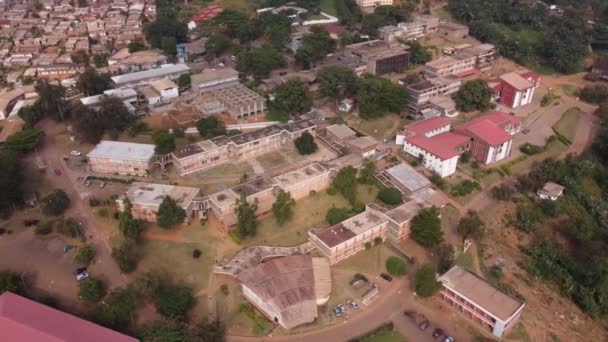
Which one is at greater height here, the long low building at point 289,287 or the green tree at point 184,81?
the green tree at point 184,81

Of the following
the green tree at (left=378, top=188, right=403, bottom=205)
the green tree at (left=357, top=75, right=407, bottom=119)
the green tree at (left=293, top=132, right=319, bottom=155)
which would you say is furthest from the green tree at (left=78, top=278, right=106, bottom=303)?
the green tree at (left=357, top=75, right=407, bottom=119)

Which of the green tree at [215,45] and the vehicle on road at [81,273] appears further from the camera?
the green tree at [215,45]

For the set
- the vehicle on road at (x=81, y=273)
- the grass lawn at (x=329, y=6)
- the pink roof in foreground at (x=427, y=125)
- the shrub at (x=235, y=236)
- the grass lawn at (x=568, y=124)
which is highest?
the vehicle on road at (x=81, y=273)

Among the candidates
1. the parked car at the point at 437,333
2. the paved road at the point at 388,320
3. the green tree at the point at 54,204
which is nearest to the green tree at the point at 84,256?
the green tree at the point at 54,204

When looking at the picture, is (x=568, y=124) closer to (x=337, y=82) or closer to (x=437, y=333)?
(x=337, y=82)

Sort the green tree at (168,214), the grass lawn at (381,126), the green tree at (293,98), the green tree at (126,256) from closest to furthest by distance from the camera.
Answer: the green tree at (126,256) < the green tree at (168,214) < the grass lawn at (381,126) < the green tree at (293,98)

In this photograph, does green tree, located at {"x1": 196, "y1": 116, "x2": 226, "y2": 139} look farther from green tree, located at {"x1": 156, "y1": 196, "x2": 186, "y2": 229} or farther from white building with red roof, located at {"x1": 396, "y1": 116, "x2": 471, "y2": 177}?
white building with red roof, located at {"x1": 396, "y1": 116, "x2": 471, "y2": 177}

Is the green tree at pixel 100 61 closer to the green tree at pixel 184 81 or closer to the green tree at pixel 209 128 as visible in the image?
the green tree at pixel 184 81
